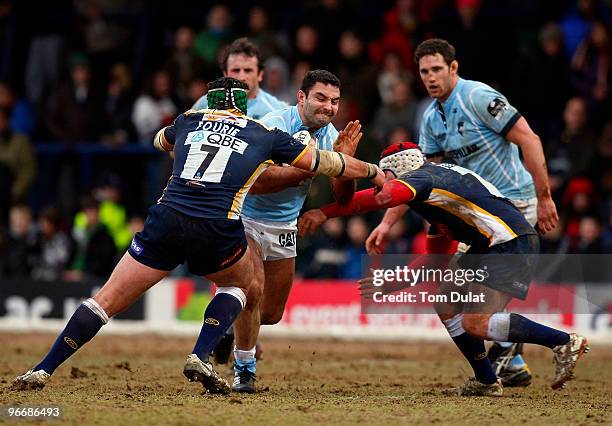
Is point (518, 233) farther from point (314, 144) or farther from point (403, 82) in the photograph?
point (403, 82)

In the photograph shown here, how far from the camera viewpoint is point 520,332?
28.6 ft

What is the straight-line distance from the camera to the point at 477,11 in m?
16.4

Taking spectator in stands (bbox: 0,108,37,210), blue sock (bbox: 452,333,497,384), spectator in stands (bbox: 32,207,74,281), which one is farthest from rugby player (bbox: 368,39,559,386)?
spectator in stands (bbox: 0,108,37,210)

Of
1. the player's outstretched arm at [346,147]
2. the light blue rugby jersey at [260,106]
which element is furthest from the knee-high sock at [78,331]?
the light blue rugby jersey at [260,106]

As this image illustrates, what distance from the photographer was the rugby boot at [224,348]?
10109mm

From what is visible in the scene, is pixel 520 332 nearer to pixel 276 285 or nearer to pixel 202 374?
pixel 276 285

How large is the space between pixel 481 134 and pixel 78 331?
3.79m

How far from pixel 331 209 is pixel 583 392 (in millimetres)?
2683

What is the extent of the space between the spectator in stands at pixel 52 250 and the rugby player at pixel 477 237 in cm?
877

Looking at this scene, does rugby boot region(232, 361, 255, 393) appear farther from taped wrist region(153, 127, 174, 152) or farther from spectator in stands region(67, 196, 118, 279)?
spectator in stands region(67, 196, 118, 279)

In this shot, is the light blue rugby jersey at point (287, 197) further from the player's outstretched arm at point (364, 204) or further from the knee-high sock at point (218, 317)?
the knee-high sock at point (218, 317)

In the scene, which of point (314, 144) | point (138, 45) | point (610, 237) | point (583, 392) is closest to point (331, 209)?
point (314, 144)

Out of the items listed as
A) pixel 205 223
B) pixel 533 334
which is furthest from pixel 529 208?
pixel 205 223

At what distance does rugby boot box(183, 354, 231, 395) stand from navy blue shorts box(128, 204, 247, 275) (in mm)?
697
